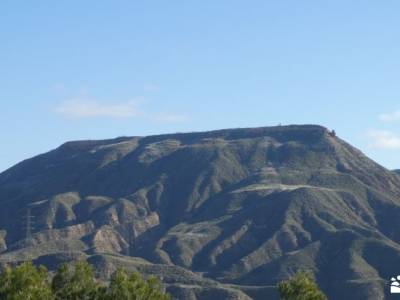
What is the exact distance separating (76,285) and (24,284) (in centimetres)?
522

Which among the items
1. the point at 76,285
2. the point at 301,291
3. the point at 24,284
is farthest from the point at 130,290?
the point at 301,291

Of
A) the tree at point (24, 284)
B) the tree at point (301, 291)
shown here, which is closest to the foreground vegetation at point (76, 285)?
the tree at point (24, 284)

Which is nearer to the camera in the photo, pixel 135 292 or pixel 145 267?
pixel 135 292

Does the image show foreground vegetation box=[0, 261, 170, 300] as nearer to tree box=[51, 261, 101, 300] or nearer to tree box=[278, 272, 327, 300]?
tree box=[51, 261, 101, 300]

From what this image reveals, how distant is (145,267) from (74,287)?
120144mm

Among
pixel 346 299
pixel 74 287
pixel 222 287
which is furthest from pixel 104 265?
pixel 74 287

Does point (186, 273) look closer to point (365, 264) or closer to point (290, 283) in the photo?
point (365, 264)

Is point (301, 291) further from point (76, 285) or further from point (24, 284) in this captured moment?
point (24, 284)

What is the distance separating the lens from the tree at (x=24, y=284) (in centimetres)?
7375

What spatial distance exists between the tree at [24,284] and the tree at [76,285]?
182cm

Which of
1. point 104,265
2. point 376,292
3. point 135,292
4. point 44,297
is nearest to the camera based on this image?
point 44,297

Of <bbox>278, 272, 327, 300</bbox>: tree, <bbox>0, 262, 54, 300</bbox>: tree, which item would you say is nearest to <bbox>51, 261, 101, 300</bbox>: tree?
<bbox>0, 262, 54, 300</bbox>: tree

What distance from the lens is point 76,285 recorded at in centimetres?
8012

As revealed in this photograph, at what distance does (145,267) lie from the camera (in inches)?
7849
